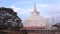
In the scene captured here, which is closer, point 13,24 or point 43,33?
point 13,24

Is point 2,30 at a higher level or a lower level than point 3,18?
lower

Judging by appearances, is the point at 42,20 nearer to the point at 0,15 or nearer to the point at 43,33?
the point at 43,33

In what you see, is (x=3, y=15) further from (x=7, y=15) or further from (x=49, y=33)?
(x=49, y=33)

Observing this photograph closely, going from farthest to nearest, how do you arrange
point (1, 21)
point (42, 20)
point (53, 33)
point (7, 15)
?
point (42, 20), point (53, 33), point (7, 15), point (1, 21)

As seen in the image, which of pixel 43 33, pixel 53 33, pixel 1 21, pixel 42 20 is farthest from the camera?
pixel 42 20

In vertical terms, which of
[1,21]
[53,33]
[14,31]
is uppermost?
[1,21]

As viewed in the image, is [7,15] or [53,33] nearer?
[7,15]

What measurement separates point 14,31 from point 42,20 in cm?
1430

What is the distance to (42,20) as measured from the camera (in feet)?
64.2

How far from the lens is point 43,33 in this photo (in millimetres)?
10062

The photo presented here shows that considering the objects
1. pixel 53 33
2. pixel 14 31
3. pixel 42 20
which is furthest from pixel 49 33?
pixel 42 20

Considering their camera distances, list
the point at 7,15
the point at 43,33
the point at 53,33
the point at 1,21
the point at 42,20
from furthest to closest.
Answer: the point at 42,20
the point at 53,33
the point at 43,33
the point at 7,15
the point at 1,21

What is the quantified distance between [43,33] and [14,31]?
4.88 m

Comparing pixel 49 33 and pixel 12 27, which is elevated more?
pixel 12 27
